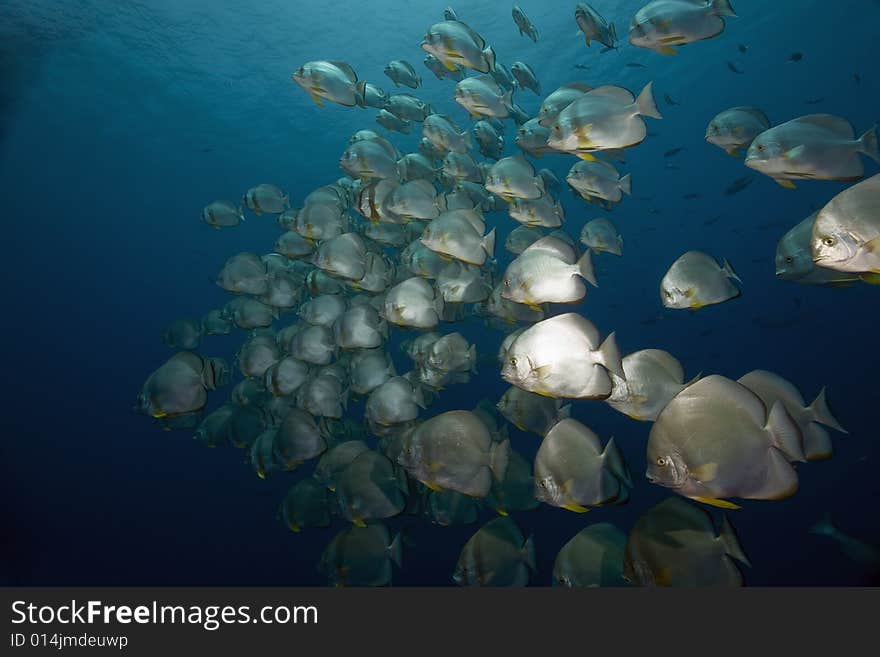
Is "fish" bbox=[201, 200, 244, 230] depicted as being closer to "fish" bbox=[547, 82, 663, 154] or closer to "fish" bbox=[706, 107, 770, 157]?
"fish" bbox=[547, 82, 663, 154]

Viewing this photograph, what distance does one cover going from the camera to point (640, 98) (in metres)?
3.95

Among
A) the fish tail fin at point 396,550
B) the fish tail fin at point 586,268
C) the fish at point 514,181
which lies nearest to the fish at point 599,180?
the fish at point 514,181

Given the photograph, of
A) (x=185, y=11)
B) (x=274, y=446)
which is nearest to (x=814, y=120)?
(x=274, y=446)

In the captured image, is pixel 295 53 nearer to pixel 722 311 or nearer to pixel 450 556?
pixel 450 556

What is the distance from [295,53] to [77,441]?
2415 centimetres

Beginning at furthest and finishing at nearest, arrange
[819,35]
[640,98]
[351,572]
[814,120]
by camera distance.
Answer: [819,35] < [351,572] < [640,98] < [814,120]

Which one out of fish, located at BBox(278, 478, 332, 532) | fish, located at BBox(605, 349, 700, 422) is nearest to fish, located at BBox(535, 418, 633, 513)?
fish, located at BBox(605, 349, 700, 422)

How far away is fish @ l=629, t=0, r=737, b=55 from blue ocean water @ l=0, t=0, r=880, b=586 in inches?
240

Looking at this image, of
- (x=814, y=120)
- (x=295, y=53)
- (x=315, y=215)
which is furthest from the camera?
(x=295, y=53)

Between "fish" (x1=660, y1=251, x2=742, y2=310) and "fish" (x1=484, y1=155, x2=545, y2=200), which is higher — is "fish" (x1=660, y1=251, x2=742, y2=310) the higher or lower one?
the lower one

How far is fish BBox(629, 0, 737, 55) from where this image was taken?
14.1 ft

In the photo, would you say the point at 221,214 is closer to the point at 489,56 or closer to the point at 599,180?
the point at 489,56

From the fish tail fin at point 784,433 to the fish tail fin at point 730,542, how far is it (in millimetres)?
470

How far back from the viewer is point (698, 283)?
4.13 metres
